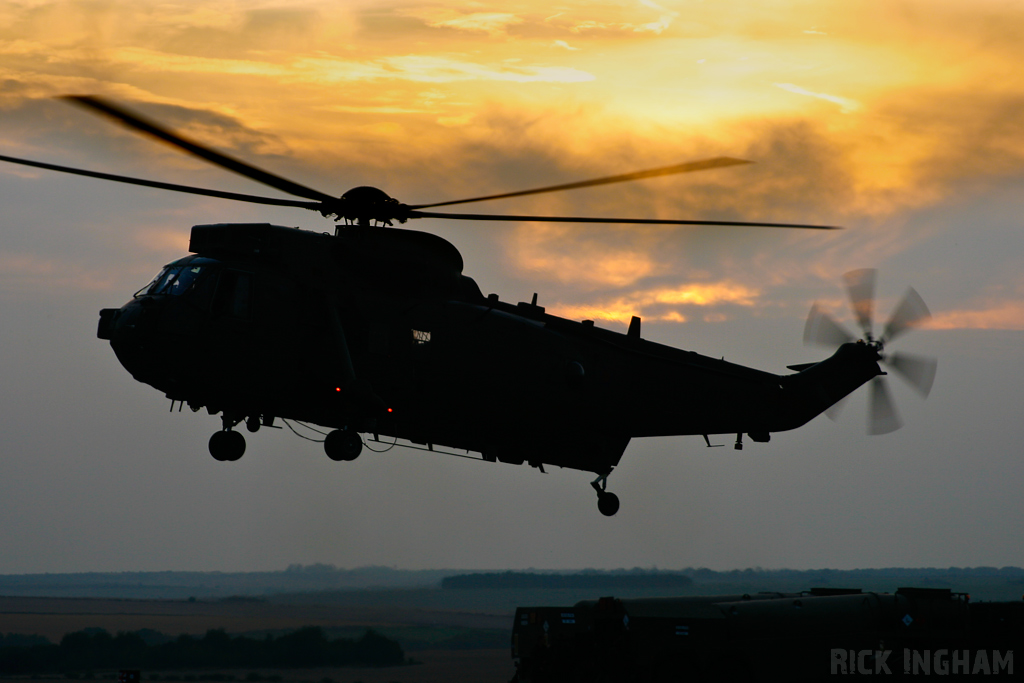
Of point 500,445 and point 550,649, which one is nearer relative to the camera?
point 550,649

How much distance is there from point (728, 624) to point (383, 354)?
7.47m

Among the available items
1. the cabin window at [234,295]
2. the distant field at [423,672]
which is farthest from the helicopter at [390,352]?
the distant field at [423,672]

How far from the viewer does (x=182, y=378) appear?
1655 centimetres

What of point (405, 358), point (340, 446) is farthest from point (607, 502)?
point (340, 446)

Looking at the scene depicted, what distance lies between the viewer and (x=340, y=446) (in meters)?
17.7

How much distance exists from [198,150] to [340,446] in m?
5.69

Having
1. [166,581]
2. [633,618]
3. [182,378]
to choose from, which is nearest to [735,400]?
[633,618]

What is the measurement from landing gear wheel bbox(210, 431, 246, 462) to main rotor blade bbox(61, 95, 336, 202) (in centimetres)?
432

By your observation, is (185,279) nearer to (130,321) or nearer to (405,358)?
(130,321)

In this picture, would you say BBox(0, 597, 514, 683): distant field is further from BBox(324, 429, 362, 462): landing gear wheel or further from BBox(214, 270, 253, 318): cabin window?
BBox(214, 270, 253, 318): cabin window

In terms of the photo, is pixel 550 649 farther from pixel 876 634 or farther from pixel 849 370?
pixel 849 370

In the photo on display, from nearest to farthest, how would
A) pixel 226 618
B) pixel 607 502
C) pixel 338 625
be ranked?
pixel 607 502 → pixel 338 625 → pixel 226 618

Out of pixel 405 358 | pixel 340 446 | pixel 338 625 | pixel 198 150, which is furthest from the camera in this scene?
pixel 338 625

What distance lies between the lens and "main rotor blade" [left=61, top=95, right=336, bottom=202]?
12.6 m
